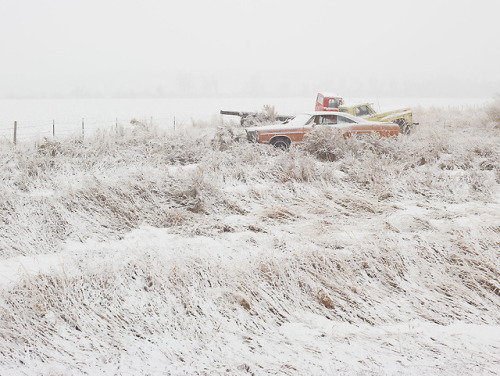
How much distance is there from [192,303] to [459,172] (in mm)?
6480

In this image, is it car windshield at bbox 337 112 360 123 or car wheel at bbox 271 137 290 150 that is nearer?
car wheel at bbox 271 137 290 150

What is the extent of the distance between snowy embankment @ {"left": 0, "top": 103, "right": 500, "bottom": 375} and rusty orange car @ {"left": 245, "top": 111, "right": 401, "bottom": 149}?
9.46 feet

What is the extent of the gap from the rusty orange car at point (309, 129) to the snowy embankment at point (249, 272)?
9.46ft

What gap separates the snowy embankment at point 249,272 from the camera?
2652mm

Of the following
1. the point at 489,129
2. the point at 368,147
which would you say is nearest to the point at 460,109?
the point at 489,129

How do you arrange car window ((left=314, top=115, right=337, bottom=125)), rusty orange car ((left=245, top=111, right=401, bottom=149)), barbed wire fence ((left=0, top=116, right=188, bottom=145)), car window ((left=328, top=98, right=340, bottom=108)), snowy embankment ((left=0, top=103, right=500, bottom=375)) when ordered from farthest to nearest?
car window ((left=328, top=98, right=340, bottom=108))
barbed wire fence ((left=0, top=116, right=188, bottom=145))
car window ((left=314, top=115, right=337, bottom=125))
rusty orange car ((left=245, top=111, right=401, bottom=149))
snowy embankment ((left=0, top=103, right=500, bottom=375))

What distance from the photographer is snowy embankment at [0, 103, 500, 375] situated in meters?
2.65

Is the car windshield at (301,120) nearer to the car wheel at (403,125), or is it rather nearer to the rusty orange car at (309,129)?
the rusty orange car at (309,129)

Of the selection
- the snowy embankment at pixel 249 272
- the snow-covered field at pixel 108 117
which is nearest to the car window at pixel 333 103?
the snow-covered field at pixel 108 117

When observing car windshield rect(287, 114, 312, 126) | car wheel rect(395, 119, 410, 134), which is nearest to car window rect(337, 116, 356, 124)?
car windshield rect(287, 114, 312, 126)

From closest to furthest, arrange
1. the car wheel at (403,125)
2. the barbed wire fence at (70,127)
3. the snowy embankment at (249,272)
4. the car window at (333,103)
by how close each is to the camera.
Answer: the snowy embankment at (249,272) → the barbed wire fence at (70,127) → the car wheel at (403,125) → the car window at (333,103)

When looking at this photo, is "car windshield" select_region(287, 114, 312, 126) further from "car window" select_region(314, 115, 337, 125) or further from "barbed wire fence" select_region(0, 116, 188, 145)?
"barbed wire fence" select_region(0, 116, 188, 145)

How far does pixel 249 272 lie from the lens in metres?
3.54

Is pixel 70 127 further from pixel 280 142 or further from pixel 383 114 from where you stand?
pixel 383 114
